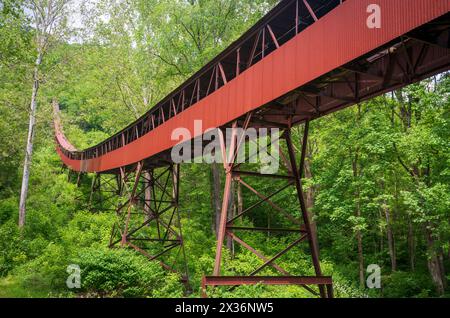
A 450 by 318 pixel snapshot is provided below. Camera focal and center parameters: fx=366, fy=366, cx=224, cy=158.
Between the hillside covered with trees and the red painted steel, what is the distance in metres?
5.04

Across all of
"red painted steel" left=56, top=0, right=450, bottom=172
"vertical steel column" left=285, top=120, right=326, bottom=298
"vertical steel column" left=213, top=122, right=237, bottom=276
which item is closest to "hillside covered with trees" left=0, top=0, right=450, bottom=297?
"vertical steel column" left=213, top=122, right=237, bottom=276

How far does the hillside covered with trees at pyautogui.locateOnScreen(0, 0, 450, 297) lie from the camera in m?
14.4

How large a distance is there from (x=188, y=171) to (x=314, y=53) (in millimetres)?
22705

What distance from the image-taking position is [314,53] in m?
7.91

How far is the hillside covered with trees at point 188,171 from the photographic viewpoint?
568 inches

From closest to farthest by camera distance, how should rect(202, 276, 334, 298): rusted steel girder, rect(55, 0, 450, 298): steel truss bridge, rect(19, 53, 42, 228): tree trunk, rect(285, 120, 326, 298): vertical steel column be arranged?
rect(55, 0, 450, 298): steel truss bridge
rect(202, 276, 334, 298): rusted steel girder
rect(285, 120, 326, 298): vertical steel column
rect(19, 53, 42, 228): tree trunk

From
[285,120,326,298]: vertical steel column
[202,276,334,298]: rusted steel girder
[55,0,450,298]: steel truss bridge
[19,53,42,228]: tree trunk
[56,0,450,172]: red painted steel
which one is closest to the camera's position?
[56,0,450,172]: red painted steel

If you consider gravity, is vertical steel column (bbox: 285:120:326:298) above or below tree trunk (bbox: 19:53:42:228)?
below

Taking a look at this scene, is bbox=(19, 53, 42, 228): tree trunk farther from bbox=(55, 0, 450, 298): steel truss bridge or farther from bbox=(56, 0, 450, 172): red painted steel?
bbox=(56, 0, 450, 172): red painted steel

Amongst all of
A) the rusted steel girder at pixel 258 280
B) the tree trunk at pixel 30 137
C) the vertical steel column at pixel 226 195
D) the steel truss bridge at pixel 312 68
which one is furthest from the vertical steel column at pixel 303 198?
the tree trunk at pixel 30 137

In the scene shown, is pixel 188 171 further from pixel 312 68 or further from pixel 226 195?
pixel 312 68

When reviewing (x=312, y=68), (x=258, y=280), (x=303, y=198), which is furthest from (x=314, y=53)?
(x=258, y=280)
